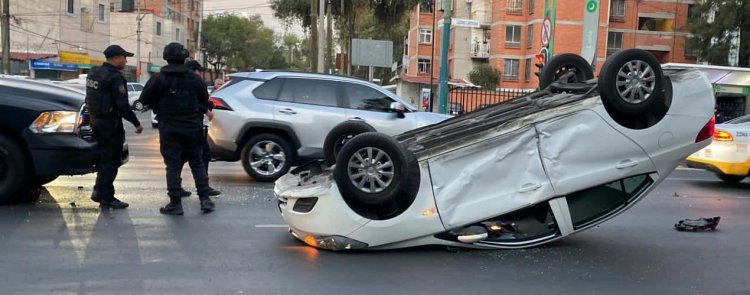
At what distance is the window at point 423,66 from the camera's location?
2326 inches

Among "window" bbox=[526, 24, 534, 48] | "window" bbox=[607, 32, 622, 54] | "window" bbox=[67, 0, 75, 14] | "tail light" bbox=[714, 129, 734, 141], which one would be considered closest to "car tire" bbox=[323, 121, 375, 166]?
"tail light" bbox=[714, 129, 734, 141]

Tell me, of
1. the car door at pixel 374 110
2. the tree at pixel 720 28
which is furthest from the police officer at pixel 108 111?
the tree at pixel 720 28

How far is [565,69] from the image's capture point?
7176mm

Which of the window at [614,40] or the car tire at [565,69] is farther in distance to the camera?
the window at [614,40]

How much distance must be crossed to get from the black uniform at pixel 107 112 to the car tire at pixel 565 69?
4.34 meters

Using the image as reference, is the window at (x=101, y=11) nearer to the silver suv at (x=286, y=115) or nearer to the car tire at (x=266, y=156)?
the silver suv at (x=286, y=115)

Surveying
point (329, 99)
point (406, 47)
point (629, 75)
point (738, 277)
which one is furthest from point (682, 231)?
point (406, 47)

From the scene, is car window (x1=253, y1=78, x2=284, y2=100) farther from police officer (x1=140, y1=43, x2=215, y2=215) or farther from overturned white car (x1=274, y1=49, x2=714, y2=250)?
overturned white car (x1=274, y1=49, x2=714, y2=250)

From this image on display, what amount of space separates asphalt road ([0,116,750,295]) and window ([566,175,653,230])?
14.1 inches

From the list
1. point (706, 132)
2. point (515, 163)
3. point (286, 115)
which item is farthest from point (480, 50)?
point (515, 163)

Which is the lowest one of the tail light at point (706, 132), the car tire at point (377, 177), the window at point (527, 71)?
the car tire at point (377, 177)

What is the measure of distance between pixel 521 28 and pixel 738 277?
46688 millimetres

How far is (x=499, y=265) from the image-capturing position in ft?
17.9

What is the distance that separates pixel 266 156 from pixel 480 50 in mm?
45710
